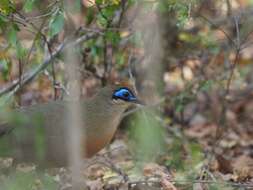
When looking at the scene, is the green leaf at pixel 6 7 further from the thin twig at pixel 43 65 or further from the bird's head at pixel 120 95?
the thin twig at pixel 43 65

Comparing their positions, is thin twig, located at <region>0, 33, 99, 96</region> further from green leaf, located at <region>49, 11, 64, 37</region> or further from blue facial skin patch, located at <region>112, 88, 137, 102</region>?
green leaf, located at <region>49, 11, 64, 37</region>

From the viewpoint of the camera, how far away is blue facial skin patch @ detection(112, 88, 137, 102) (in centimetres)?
649

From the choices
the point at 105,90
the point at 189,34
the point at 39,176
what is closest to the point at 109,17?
the point at 105,90

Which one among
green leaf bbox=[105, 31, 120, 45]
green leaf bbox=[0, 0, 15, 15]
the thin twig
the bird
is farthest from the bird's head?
green leaf bbox=[0, 0, 15, 15]

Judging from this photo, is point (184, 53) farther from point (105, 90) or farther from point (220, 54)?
point (105, 90)

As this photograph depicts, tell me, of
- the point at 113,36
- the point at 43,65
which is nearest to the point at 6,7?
the point at 113,36

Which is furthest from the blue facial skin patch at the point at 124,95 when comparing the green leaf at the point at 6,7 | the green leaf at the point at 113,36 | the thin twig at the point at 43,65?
the green leaf at the point at 6,7

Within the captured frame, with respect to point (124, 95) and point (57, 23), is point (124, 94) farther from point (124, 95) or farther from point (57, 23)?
point (57, 23)

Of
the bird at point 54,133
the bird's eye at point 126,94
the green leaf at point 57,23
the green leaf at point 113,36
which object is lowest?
the bird at point 54,133

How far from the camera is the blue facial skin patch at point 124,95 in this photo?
649 cm

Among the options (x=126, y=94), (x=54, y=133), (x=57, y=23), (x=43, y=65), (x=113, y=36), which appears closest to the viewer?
(x=57, y=23)

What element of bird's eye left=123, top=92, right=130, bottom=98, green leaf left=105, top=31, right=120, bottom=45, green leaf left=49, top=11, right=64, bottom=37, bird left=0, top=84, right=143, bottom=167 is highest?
green leaf left=105, top=31, right=120, bottom=45

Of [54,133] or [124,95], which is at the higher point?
[124,95]

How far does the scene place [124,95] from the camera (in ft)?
21.4
